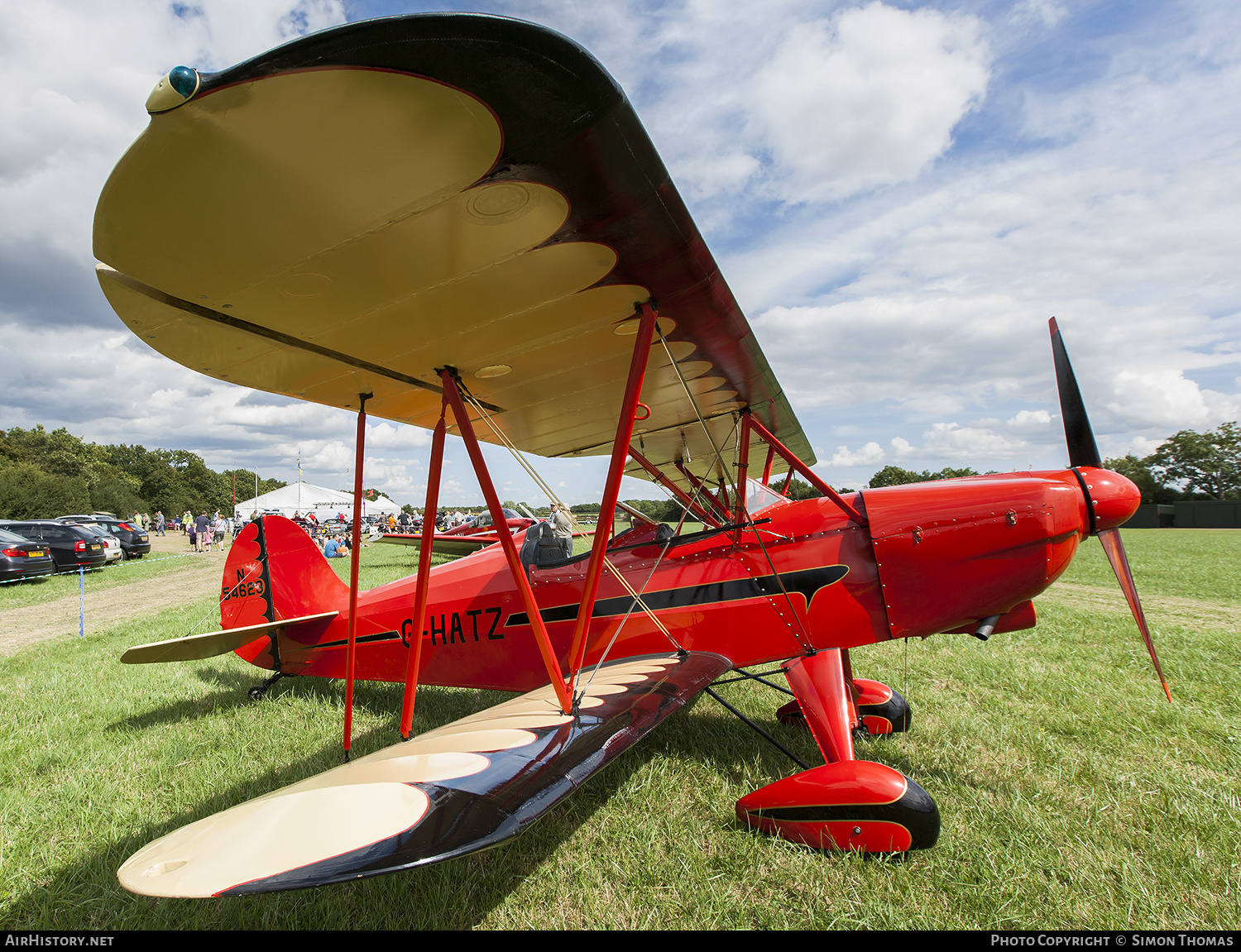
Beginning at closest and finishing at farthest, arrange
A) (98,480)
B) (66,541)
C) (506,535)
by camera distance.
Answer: (506,535) → (66,541) → (98,480)

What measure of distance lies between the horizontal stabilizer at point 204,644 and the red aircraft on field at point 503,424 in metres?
0.03

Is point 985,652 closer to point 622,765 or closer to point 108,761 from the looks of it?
point 622,765

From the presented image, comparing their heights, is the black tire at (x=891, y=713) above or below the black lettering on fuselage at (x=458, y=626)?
below

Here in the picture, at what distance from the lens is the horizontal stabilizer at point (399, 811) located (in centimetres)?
122

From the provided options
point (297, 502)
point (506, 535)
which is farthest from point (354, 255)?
point (297, 502)

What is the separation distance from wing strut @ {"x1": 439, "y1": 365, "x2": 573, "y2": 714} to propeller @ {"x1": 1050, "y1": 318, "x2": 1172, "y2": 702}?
2797 mm

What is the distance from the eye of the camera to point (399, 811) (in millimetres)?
1543

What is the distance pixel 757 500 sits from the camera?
3842 millimetres

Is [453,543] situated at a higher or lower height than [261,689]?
higher

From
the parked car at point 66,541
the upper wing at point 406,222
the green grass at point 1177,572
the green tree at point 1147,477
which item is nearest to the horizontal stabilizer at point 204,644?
the upper wing at point 406,222

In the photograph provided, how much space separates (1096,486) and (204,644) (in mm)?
5799

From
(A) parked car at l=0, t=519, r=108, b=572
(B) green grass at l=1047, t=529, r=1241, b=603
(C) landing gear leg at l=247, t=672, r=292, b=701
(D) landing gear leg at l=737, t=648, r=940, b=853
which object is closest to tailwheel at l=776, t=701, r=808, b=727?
(D) landing gear leg at l=737, t=648, r=940, b=853

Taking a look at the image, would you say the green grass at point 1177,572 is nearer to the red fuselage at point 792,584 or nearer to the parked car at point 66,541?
the red fuselage at point 792,584

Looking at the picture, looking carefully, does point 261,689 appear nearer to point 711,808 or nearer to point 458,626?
point 458,626
